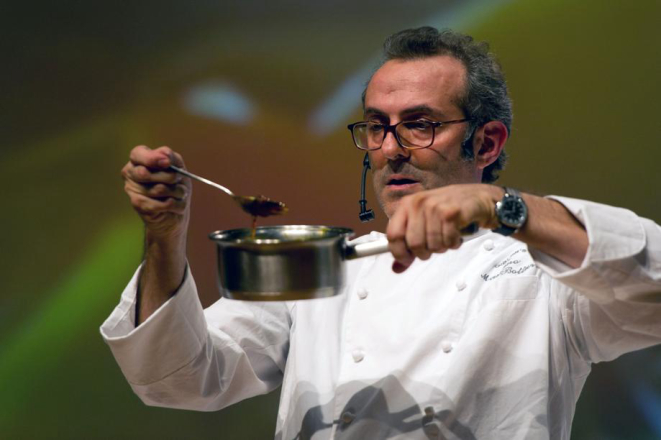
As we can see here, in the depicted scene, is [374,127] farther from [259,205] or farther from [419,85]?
[259,205]

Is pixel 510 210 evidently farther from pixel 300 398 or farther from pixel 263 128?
pixel 263 128

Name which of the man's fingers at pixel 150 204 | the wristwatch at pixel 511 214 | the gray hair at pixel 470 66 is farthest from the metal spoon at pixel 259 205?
the gray hair at pixel 470 66

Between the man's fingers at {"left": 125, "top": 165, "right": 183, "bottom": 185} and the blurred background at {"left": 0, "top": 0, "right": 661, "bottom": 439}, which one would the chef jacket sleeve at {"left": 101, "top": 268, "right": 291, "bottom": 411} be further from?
the blurred background at {"left": 0, "top": 0, "right": 661, "bottom": 439}

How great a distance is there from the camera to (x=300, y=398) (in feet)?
5.65

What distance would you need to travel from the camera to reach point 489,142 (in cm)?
197

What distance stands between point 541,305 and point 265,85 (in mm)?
1169

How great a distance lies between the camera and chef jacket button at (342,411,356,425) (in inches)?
64.2

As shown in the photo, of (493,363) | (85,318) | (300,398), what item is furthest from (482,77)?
(85,318)

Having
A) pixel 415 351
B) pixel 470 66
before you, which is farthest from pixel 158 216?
pixel 470 66

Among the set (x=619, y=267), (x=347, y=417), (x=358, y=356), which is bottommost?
(x=347, y=417)

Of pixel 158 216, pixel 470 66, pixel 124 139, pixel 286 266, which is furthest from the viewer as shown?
pixel 124 139

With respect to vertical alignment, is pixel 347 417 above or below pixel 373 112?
below

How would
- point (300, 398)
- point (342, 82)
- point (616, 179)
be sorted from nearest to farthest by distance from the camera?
point (300, 398) < point (616, 179) < point (342, 82)

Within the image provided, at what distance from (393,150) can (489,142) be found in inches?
12.1
